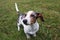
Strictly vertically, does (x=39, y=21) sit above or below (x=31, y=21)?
below

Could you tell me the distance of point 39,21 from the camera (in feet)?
17.1

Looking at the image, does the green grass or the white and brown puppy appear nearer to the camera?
the white and brown puppy

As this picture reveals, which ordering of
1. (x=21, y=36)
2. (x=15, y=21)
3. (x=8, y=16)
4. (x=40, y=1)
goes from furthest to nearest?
(x=40, y=1), (x=8, y=16), (x=15, y=21), (x=21, y=36)

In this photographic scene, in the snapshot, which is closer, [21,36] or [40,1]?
[21,36]

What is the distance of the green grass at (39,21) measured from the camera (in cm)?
453

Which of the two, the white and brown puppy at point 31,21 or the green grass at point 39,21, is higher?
the white and brown puppy at point 31,21

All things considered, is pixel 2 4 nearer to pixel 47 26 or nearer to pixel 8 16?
pixel 8 16

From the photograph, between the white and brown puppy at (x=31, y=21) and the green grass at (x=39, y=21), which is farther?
the green grass at (x=39, y=21)

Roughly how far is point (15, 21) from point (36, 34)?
3.22ft

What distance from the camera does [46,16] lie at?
5535mm

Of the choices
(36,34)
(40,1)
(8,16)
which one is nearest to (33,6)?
(40,1)

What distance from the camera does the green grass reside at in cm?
453

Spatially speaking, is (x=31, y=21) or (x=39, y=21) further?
(x=39, y=21)

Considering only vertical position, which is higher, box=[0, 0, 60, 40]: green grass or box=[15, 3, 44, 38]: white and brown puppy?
box=[15, 3, 44, 38]: white and brown puppy
